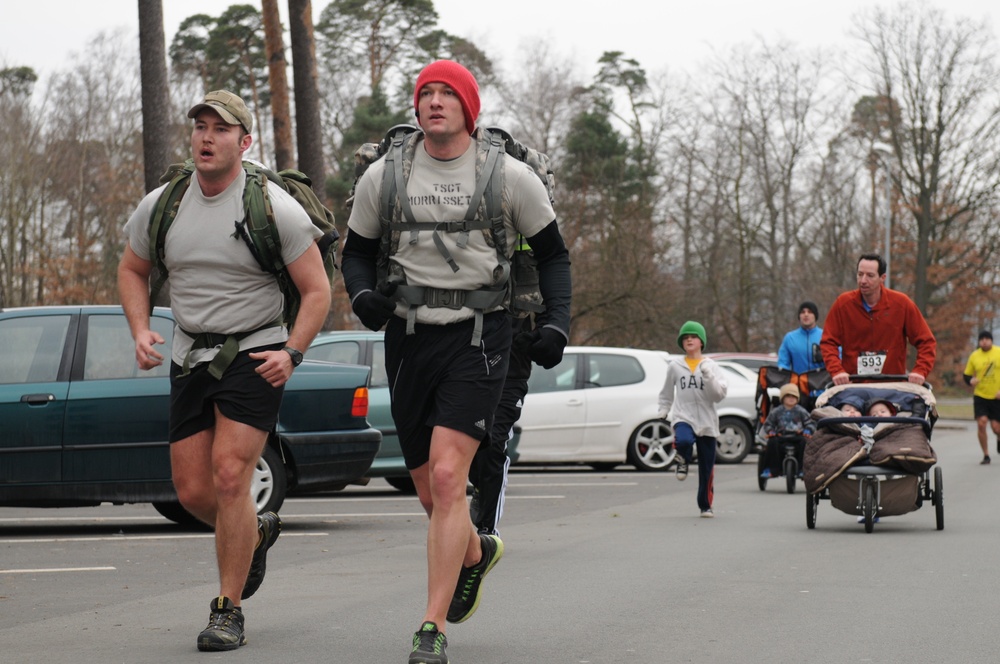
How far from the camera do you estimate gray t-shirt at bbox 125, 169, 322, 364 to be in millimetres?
5637

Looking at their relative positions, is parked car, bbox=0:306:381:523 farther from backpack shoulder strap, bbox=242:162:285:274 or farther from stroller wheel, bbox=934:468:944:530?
stroller wheel, bbox=934:468:944:530

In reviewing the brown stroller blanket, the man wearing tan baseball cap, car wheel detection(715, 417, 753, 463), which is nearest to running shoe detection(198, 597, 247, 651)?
the man wearing tan baseball cap

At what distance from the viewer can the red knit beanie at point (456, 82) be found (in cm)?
525

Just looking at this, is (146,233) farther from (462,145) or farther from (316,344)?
(316,344)

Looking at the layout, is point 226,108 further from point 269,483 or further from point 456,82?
point 269,483

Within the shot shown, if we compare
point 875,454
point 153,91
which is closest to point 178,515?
point 875,454

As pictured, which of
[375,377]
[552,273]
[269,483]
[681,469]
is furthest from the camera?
[375,377]

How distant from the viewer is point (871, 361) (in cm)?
1100

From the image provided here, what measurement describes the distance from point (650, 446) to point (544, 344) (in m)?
13.6

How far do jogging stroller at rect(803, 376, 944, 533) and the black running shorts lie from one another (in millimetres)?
5836

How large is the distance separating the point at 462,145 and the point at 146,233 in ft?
4.31

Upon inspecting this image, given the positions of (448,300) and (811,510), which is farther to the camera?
(811,510)

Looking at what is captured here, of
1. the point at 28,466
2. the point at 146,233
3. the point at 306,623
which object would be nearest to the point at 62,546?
the point at 28,466

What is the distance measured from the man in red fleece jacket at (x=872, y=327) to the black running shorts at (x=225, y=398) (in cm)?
613
